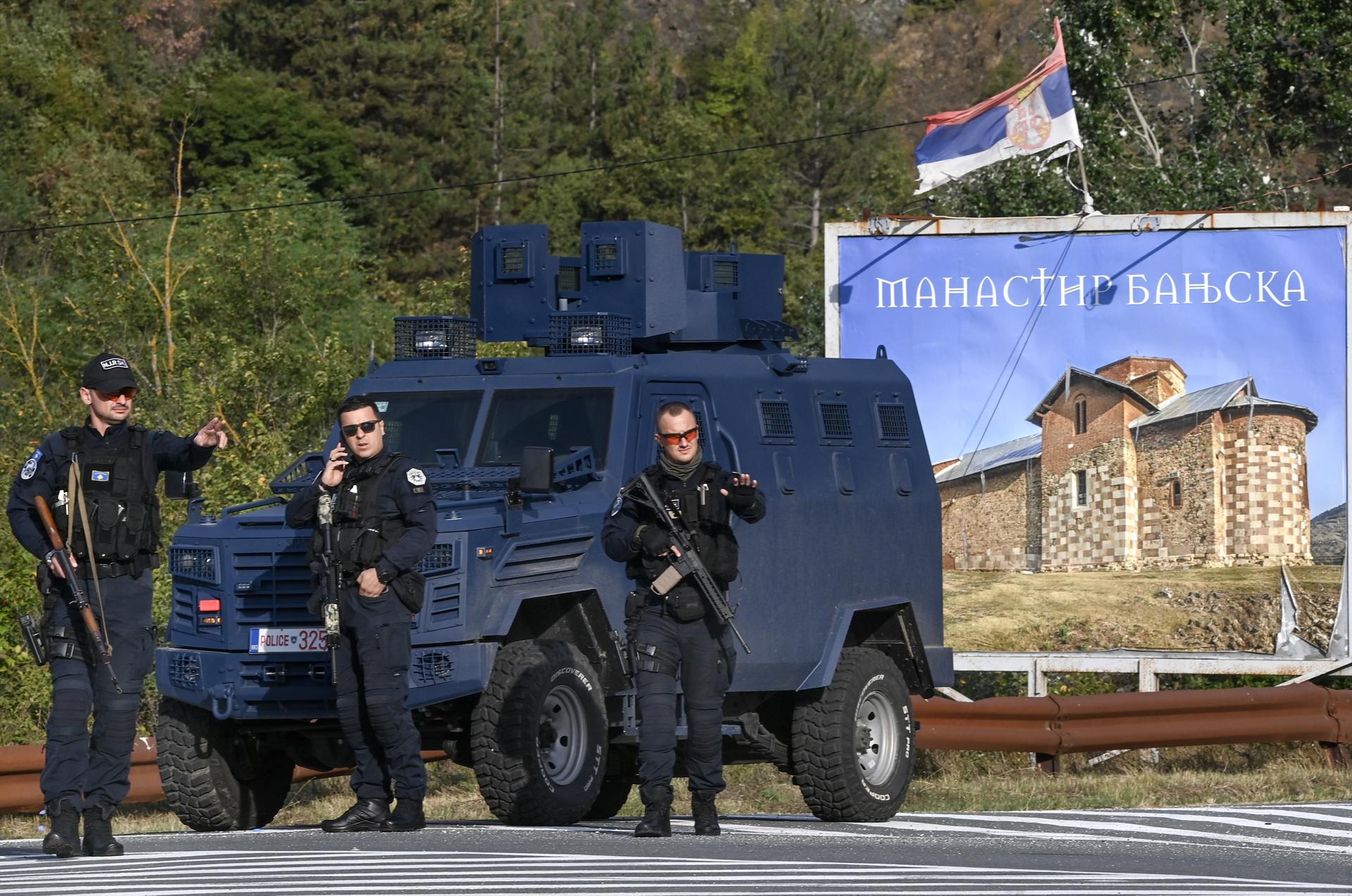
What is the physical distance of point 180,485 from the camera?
979 cm

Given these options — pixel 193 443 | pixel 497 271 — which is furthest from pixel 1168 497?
pixel 193 443

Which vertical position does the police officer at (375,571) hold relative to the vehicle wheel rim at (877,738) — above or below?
above

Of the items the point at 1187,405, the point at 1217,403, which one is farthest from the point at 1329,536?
the point at 1187,405

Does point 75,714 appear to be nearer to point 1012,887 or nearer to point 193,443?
point 193,443

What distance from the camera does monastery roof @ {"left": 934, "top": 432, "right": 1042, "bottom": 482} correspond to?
18.9m

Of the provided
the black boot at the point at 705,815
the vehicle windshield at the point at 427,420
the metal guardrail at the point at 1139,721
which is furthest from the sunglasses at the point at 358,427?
the metal guardrail at the point at 1139,721

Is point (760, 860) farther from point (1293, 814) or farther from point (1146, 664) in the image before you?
point (1146, 664)

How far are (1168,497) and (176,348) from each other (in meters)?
16.3

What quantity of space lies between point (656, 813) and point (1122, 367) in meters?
9.64

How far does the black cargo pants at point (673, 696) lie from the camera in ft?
33.0

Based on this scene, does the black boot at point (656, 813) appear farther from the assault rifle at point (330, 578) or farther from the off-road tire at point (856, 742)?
the off-road tire at point (856, 742)

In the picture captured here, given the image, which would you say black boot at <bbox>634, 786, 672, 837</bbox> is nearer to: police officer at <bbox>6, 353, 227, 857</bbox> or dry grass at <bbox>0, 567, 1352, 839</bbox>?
police officer at <bbox>6, 353, 227, 857</bbox>

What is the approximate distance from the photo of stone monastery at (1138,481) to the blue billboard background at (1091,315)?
0.40ft

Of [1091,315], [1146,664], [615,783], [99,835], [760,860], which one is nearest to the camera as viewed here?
[760,860]
